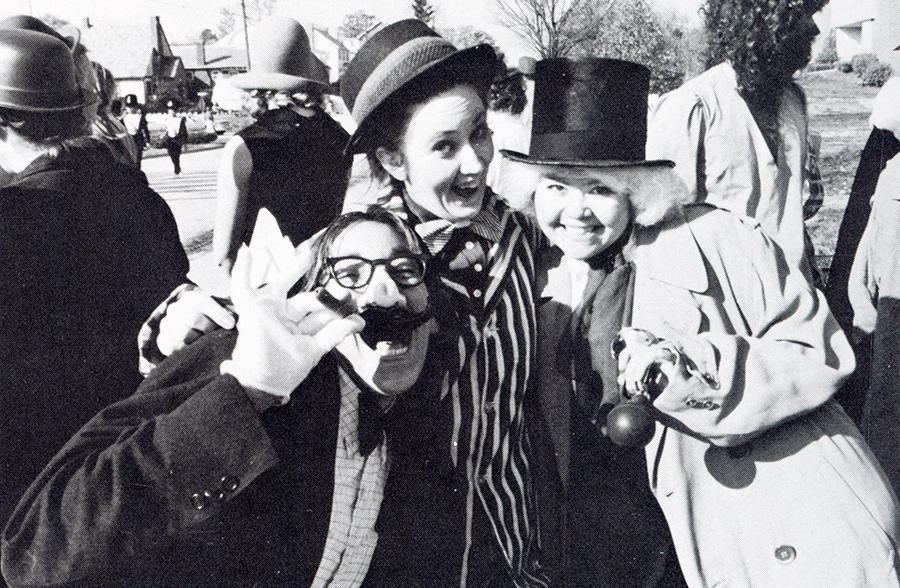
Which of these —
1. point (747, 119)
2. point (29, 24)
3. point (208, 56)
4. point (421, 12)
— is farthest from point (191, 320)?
point (208, 56)

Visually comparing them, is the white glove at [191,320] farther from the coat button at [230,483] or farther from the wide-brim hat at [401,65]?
the wide-brim hat at [401,65]

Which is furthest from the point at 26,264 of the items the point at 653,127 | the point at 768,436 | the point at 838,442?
the point at 653,127

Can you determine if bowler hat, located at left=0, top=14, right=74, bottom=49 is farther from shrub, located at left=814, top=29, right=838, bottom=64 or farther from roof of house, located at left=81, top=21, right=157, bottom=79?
roof of house, located at left=81, top=21, right=157, bottom=79

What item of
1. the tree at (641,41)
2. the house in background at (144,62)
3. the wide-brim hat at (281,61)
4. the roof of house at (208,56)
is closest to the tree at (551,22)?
the tree at (641,41)

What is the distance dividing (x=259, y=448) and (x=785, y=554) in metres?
1.31

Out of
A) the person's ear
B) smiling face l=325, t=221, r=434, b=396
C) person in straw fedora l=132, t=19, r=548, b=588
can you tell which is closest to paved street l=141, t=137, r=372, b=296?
the person's ear

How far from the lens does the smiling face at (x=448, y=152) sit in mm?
2182

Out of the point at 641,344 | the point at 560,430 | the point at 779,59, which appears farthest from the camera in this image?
the point at 779,59

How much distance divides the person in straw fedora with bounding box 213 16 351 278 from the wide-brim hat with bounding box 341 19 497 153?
165 centimetres

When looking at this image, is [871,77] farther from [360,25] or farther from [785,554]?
A: [785,554]

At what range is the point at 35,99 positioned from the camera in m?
2.60

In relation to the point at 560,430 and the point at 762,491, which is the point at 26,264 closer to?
the point at 560,430

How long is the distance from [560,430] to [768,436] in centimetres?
58

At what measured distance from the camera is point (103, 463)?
1408 mm
